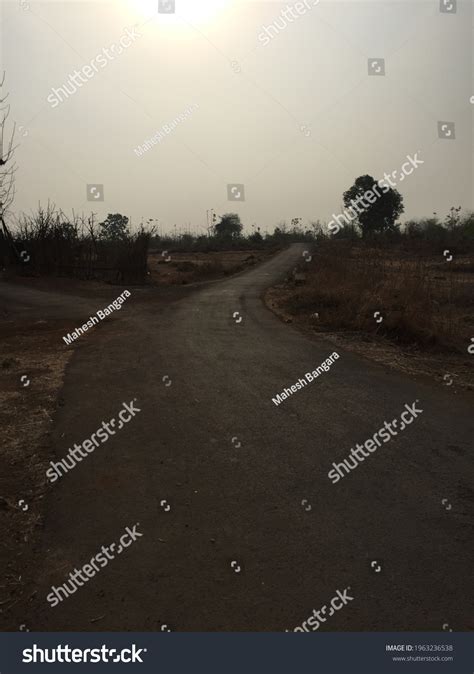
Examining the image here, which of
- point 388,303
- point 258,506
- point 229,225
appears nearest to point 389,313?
point 388,303

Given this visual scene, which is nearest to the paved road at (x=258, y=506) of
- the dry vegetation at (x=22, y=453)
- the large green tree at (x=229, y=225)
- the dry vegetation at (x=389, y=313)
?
the dry vegetation at (x=22, y=453)

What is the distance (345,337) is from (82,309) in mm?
7187

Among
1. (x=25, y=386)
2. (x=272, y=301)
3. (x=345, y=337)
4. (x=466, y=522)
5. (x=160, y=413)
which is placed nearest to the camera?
(x=466, y=522)

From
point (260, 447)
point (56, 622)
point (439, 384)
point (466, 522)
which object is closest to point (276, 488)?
point (260, 447)

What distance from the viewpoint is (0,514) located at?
3336 millimetres

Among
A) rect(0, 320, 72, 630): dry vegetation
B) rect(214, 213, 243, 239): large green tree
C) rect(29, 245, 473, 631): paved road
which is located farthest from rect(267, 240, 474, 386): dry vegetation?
rect(214, 213, 243, 239): large green tree

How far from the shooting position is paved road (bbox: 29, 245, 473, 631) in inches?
98.8

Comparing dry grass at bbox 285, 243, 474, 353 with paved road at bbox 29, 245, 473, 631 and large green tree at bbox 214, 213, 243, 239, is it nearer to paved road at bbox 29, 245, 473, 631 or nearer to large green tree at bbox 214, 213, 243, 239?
paved road at bbox 29, 245, 473, 631

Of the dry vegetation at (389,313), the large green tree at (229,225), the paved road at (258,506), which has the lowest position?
the paved road at (258,506)

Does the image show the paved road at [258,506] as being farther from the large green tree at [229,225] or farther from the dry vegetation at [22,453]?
the large green tree at [229,225]

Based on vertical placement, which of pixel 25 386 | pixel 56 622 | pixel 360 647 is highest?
pixel 25 386

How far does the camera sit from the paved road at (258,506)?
2.51 metres

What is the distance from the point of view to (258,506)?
3.38 meters

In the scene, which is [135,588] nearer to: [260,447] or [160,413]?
[260,447]
